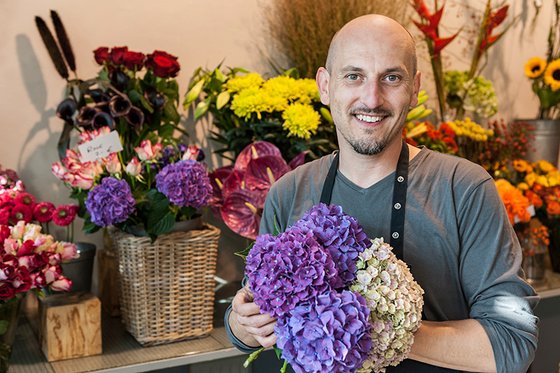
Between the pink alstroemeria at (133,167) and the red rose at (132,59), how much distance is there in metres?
0.29

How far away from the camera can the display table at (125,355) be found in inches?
69.4

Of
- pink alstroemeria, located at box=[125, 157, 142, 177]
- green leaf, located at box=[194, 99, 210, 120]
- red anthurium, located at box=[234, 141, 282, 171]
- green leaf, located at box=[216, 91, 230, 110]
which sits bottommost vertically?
pink alstroemeria, located at box=[125, 157, 142, 177]

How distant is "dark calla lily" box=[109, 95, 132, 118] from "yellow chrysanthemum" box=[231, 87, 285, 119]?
1.03 ft

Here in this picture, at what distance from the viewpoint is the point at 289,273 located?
108 centimetres

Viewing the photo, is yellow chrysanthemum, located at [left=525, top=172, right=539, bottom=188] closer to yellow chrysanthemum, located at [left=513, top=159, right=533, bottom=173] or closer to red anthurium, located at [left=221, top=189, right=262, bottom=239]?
yellow chrysanthemum, located at [left=513, top=159, right=533, bottom=173]

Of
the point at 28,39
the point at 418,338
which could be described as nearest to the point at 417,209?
the point at 418,338

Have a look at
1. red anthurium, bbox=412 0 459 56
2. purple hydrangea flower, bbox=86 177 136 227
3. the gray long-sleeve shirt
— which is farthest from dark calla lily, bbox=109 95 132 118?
red anthurium, bbox=412 0 459 56

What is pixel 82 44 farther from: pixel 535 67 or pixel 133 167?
pixel 535 67

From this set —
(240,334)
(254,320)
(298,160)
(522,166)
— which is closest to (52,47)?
(298,160)

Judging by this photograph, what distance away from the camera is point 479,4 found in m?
2.80

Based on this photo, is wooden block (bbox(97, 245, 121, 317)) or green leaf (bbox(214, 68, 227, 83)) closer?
wooden block (bbox(97, 245, 121, 317))

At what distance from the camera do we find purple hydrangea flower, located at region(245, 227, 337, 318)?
3.50ft

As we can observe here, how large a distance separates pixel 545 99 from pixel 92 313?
183 centimetres

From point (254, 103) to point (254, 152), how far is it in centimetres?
15
